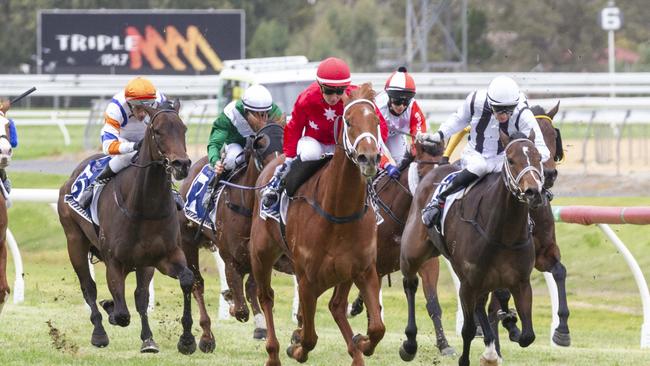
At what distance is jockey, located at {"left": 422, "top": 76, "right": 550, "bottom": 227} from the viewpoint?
8.54 metres

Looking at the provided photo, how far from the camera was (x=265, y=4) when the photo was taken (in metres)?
45.5

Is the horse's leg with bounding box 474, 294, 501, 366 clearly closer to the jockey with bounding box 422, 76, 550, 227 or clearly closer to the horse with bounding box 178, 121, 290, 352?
the jockey with bounding box 422, 76, 550, 227

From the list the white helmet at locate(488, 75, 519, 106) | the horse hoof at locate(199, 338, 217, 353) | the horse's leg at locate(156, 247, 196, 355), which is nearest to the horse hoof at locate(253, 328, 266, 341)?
the horse hoof at locate(199, 338, 217, 353)

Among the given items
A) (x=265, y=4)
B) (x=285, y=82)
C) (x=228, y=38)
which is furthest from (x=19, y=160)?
(x=265, y=4)

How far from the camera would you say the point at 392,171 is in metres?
10.1

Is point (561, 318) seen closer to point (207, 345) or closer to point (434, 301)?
point (434, 301)

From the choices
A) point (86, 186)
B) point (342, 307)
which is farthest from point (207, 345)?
point (342, 307)

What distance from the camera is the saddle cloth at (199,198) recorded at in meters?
10.9

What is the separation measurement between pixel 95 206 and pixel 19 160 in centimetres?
1519

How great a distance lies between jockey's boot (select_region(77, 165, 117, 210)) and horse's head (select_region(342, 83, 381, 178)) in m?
2.84

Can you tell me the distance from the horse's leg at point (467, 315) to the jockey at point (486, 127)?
2.34 feet

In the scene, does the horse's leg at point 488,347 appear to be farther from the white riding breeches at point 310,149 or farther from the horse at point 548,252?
the white riding breeches at point 310,149

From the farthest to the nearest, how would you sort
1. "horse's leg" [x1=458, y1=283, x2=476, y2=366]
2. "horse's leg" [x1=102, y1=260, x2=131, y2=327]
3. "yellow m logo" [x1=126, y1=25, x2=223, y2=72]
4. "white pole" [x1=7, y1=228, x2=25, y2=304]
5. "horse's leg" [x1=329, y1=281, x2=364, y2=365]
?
"yellow m logo" [x1=126, y1=25, x2=223, y2=72] → "white pole" [x1=7, y1=228, x2=25, y2=304] → "horse's leg" [x1=102, y1=260, x2=131, y2=327] → "horse's leg" [x1=458, y1=283, x2=476, y2=366] → "horse's leg" [x1=329, y1=281, x2=364, y2=365]

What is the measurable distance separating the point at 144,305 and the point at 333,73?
2.61 metres
